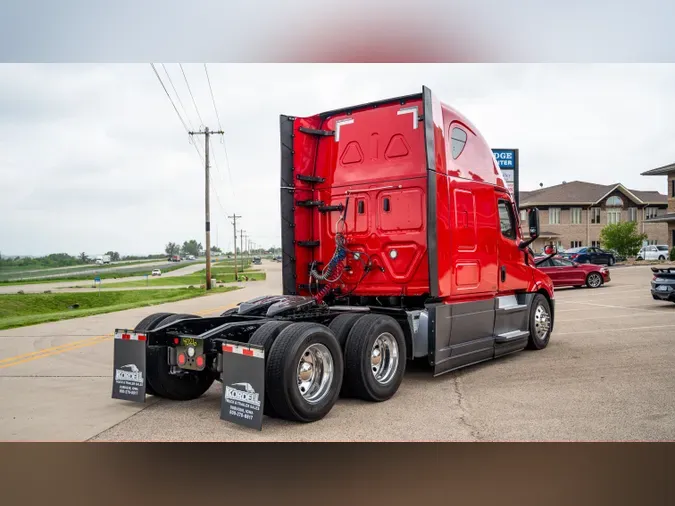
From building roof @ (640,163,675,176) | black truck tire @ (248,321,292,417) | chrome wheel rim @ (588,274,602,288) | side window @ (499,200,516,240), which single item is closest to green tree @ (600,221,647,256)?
building roof @ (640,163,675,176)

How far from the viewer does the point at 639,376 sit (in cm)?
769

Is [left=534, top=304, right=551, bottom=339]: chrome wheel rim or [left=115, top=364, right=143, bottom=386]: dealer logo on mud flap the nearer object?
[left=115, top=364, right=143, bottom=386]: dealer logo on mud flap

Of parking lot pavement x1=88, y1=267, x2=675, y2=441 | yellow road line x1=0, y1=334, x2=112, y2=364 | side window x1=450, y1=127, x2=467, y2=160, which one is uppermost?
side window x1=450, y1=127, x2=467, y2=160

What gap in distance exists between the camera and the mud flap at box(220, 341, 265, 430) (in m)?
5.36

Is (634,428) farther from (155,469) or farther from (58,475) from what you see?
(58,475)

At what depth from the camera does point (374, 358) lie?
6.78 m

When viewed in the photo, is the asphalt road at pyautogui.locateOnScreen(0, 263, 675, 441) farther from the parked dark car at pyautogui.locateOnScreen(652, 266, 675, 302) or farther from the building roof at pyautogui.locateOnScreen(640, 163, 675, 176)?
the building roof at pyautogui.locateOnScreen(640, 163, 675, 176)

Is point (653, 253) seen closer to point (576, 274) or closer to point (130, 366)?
point (576, 274)

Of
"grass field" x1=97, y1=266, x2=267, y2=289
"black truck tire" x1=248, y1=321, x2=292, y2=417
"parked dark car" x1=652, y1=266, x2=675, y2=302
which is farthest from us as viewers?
"grass field" x1=97, y1=266, x2=267, y2=289

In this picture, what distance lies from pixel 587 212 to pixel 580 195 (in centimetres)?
191

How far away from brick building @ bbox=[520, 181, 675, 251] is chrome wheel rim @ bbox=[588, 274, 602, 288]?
3541 centimetres

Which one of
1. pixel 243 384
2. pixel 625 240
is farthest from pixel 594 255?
pixel 243 384

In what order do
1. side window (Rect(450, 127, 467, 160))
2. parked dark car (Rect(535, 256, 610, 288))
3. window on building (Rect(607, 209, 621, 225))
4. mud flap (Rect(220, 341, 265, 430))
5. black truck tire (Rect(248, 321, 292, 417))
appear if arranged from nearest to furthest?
mud flap (Rect(220, 341, 265, 430)) → black truck tire (Rect(248, 321, 292, 417)) → side window (Rect(450, 127, 467, 160)) → parked dark car (Rect(535, 256, 610, 288)) → window on building (Rect(607, 209, 621, 225))

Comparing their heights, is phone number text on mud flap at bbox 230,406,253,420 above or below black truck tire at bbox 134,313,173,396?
below
